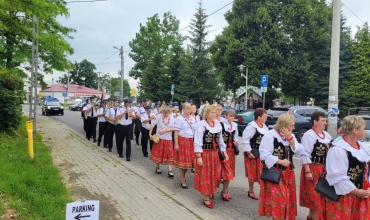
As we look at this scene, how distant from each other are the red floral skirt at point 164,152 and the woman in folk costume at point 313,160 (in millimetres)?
3714

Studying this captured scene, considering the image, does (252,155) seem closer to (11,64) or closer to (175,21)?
(11,64)

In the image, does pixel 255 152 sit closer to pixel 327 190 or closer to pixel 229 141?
pixel 229 141

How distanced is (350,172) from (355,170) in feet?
0.18

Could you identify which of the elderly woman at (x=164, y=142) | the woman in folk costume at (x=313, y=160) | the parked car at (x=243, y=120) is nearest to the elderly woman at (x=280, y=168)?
the woman in folk costume at (x=313, y=160)

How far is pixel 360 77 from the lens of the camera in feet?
92.1

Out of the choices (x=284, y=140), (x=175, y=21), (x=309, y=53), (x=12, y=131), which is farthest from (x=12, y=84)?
(x=175, y=21)

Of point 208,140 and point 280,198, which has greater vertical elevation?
A: point 208,140

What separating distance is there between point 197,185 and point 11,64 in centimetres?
1626

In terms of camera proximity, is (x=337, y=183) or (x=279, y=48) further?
(x=279, y=48)

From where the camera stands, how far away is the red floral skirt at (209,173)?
554 centimetres

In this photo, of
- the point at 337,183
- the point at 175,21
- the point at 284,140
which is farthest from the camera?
the point at 175,21

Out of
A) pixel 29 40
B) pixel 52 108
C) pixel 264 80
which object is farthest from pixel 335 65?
pixel 52 108

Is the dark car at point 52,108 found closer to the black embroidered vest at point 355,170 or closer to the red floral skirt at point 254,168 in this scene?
the red floral skirt at point 254,168

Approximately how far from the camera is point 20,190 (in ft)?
17.7
